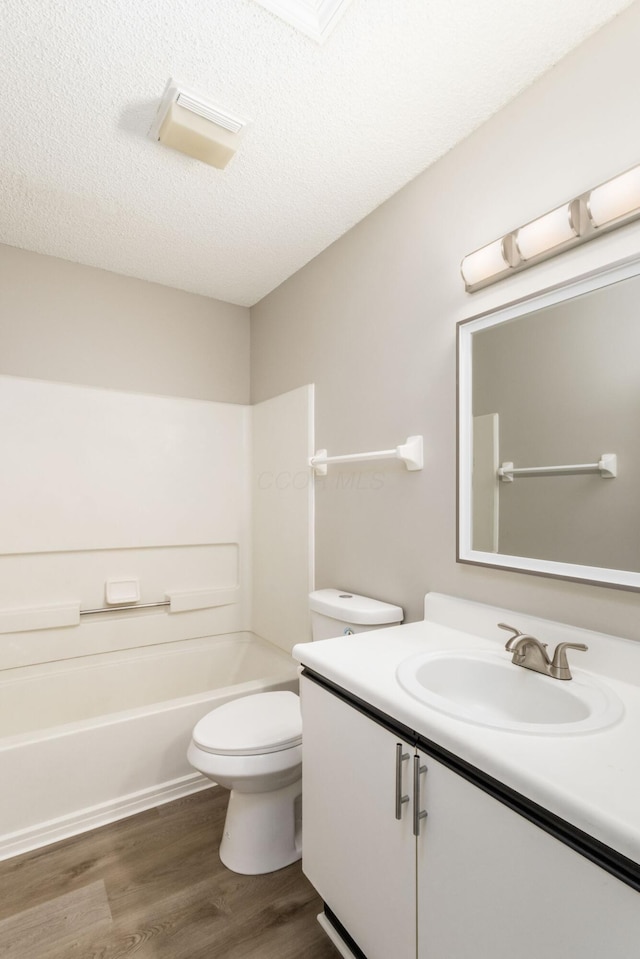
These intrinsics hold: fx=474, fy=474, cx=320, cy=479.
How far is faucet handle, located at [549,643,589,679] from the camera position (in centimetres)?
109

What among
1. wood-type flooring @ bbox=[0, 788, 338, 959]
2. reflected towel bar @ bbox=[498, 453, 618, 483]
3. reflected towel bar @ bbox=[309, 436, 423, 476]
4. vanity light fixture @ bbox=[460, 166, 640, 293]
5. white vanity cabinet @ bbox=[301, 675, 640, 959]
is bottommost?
wood-type flooring @ bbox=[0, 788, 338, 959]

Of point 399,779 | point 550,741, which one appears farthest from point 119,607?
point 550,741

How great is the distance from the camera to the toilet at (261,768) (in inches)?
60.7

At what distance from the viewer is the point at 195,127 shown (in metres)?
1.44

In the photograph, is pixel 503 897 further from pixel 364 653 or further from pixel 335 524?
pixel 335 524

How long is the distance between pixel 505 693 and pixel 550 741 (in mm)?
385

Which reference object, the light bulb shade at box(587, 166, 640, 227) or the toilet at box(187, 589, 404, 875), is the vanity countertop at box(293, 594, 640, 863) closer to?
the toilet at box(187, 589, 404, 875)

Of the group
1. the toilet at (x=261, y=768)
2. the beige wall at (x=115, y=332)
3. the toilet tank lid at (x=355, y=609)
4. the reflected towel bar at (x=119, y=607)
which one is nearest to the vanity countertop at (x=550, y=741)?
the toilet tank lid at (x=355, y=609)

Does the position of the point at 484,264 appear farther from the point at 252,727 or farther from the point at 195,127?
the point at 252,727

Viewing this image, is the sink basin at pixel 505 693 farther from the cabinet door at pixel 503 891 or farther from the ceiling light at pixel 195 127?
the ceiling light at pixel 195 127

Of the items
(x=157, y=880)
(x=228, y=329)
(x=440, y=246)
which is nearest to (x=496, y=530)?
(x=440, y=246)

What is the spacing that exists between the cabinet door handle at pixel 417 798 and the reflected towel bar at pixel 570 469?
797 millimetres

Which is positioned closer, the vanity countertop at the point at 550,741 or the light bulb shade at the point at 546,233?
the vanity countertop at the point at 550,741

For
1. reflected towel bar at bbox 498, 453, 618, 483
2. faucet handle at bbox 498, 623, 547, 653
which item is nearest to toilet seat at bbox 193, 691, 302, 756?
faucet handle at bbox 498, 623, 547, 653
